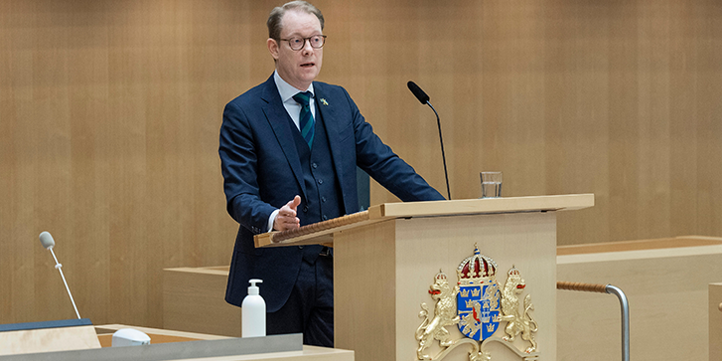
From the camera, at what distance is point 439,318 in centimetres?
149

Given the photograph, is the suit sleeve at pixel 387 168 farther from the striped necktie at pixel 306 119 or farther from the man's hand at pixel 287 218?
the man's hand at pixel 287 218

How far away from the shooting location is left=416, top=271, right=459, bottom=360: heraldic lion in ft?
4.85

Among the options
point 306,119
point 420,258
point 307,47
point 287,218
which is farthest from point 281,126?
point 420,258

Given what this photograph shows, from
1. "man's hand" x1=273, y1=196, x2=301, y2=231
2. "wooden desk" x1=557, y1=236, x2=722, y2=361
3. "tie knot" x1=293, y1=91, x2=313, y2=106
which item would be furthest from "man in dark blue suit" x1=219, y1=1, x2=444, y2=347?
"wooden desk" x1=557, y1=236, x2=722, y2=361

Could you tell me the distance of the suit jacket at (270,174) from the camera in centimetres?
202

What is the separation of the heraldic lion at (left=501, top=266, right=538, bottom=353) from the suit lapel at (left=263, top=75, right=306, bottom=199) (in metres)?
0.69

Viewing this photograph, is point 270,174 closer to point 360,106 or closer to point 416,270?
point 416,270

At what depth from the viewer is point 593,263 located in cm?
306

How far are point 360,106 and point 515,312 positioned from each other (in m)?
2.97

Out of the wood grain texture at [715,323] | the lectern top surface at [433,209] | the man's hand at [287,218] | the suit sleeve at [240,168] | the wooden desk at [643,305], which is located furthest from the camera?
the wooden desk at [643,305]

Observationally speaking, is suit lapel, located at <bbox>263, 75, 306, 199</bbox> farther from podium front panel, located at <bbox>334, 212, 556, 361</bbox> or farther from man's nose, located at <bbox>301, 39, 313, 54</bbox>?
podium front panel, located at <bbox>334, 212, 556, 361</bbox>

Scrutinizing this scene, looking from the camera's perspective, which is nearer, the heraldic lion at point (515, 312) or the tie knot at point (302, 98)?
the heraldic lion at point (515, 312)

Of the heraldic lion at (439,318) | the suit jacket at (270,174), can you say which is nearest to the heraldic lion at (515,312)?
the heraldic lion at (439,318)

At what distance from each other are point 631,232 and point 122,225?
2858 millimetres
